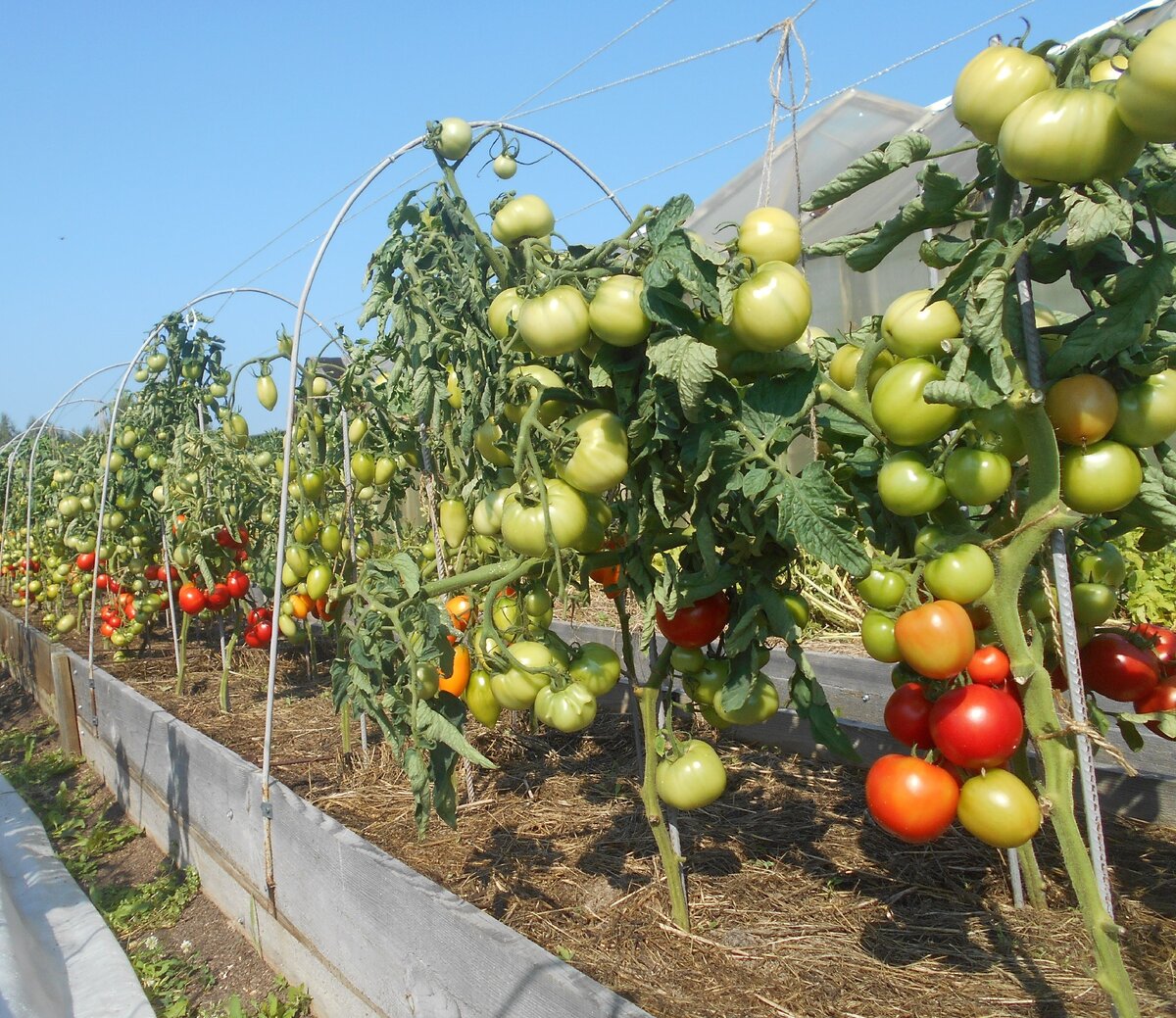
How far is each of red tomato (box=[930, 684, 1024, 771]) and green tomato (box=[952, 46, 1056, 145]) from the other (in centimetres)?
65

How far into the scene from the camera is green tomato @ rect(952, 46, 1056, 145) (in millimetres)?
1018

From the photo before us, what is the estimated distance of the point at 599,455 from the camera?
1430 mm

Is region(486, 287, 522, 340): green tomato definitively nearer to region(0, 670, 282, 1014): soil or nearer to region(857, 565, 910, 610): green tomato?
region(857, 565, 910, 610): green tomato

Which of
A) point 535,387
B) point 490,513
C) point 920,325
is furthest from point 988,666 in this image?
point 490,513

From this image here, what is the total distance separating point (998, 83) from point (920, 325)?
Answer: 27cm

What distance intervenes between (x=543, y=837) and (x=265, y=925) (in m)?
0.84

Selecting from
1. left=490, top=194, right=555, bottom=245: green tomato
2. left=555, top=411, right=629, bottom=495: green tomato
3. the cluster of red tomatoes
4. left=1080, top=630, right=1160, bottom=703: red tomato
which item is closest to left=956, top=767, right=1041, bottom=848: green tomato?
the cluster of red tomatoes

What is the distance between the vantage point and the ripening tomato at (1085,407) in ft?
3.65

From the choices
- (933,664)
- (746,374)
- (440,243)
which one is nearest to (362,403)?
(440,243)

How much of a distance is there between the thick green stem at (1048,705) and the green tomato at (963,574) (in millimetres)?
45

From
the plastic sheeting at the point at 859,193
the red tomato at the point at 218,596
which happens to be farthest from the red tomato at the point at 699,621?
the plastic sheeting at the point at 859,193

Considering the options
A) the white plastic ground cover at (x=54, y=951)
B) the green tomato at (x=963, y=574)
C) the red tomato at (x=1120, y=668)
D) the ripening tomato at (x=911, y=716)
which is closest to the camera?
the green tomato at (x=963, y=574)

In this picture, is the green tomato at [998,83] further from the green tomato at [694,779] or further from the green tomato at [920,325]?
the green tomato at [694,779]

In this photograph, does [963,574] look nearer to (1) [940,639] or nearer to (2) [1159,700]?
(1) [940,639]
